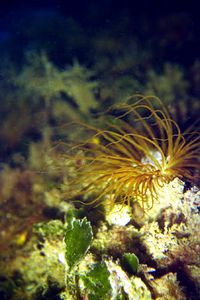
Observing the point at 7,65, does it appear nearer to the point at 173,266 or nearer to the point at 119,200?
the point at 119,200

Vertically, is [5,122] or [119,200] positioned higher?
[5,122]

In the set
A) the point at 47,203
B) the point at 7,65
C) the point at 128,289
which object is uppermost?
the point at 7,65

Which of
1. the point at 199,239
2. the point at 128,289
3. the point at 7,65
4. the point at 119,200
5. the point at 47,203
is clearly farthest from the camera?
the point at 7,65

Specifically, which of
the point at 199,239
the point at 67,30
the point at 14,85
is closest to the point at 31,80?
the point at 14,85

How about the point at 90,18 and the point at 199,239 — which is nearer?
the point at 199,239

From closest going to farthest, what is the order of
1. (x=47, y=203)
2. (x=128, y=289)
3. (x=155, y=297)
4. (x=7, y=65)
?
(x=128, y=289) → (x=155, y=297) → (x=47, y=203) → (x=7, y=65)

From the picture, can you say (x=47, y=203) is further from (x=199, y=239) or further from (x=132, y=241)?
(x=199, y=239)

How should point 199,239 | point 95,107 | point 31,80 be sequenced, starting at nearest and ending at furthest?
point 199,239, point 95,107, point 31,80

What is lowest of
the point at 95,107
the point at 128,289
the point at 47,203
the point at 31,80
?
the point at 128,289

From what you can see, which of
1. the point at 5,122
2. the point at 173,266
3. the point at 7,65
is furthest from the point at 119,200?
the point at 7,65
